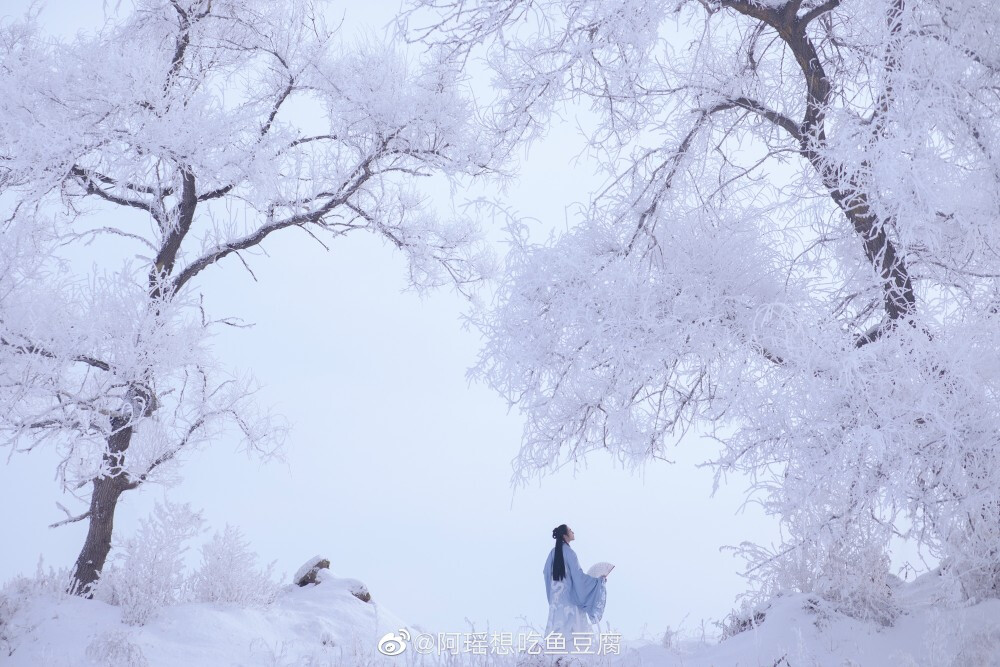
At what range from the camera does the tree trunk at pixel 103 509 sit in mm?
8750

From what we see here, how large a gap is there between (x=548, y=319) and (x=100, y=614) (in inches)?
202

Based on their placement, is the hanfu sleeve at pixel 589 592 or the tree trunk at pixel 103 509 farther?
the tree trunk at pixel 103 509

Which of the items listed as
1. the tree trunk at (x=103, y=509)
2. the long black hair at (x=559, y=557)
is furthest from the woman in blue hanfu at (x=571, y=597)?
the tree trunk at (x=103, y=509)

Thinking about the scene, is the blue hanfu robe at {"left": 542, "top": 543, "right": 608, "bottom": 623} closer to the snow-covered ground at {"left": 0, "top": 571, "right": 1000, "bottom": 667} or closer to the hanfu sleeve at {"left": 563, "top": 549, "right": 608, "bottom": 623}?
the hanfu sleeve at {"left": 563, "top": 549, "right": 608, "bottom": 623}

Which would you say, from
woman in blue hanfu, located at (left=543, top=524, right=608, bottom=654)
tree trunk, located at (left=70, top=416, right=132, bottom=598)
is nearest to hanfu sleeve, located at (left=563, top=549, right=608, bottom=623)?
woman in blue hanfu, located at (left=543, top=524, right=608, bottom=654)

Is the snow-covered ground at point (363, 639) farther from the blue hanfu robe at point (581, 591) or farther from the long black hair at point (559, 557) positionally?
the long black hair at point (559, 557)

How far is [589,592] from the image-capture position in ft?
26.1

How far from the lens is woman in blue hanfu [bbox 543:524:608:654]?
791cm

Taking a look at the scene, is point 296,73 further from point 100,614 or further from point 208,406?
point 100,614

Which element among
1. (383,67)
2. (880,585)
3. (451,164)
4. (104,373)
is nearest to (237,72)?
(383,67)

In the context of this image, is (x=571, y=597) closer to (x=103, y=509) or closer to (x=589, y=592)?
(x=589, y=592)

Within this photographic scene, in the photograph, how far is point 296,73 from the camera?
34.1 feet

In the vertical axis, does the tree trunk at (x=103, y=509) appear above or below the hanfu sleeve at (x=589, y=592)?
above

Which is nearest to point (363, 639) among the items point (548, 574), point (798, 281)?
point (548, 574)
